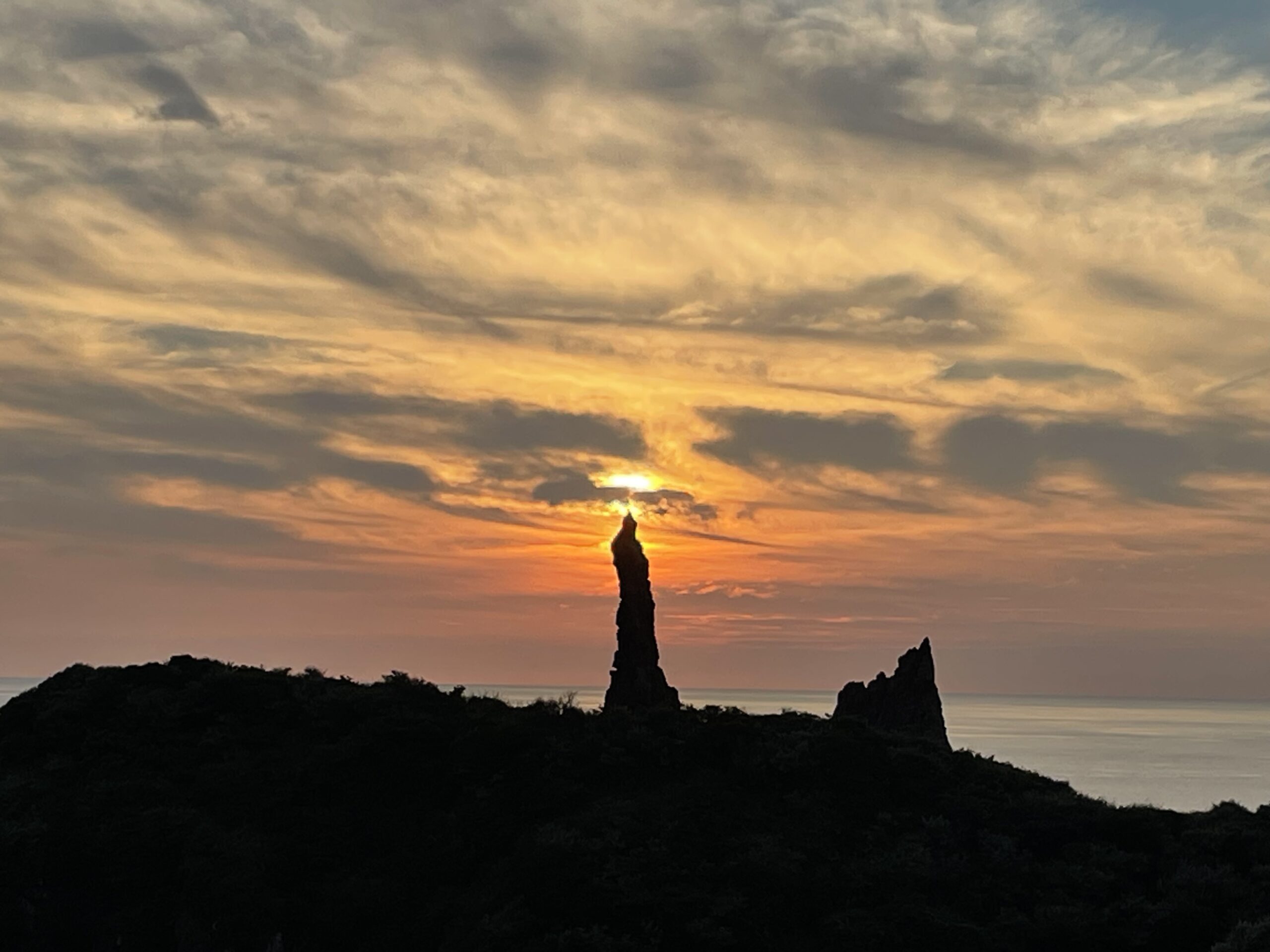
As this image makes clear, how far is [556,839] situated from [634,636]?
29.4m

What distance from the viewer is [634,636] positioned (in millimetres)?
64250

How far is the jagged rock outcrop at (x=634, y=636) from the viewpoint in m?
63.5

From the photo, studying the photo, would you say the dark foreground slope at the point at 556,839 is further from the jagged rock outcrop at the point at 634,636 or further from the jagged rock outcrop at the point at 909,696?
the jagged rock outcrop at the point at 909,696

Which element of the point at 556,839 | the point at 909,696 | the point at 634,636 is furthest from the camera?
the point at 909,696

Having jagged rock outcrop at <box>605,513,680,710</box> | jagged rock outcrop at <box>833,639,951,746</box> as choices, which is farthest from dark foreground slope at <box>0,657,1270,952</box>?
jagged rock outcrop at <box>833,639,951,746</box>

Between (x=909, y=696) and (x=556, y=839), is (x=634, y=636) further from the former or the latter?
(x=556, y=839)

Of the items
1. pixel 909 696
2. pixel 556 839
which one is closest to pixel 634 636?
pixel 909 696

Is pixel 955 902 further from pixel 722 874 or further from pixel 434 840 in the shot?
pixel 434 840

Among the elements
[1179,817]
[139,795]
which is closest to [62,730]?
[139,795]

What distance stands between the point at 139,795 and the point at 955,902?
24.0 m

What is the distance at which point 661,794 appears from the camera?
3888 cm

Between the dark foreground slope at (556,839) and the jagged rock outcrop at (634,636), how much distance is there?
1751cm

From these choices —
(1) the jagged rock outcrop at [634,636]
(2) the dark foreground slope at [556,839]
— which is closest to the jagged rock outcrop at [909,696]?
(1) the jagged rock outcrop at [634,636]

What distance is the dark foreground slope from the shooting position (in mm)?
32125
